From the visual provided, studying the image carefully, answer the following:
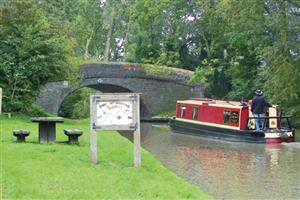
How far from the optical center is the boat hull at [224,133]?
64.3 ft

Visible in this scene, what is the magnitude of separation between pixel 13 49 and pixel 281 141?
983cm

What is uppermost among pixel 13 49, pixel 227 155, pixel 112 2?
pixel 112 2

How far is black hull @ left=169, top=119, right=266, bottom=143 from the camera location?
19.8 m

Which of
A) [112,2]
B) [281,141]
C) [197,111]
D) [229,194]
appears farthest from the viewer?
[112,2]

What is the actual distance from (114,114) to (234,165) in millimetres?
4752

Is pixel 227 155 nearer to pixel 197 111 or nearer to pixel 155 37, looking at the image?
pixel 197 111

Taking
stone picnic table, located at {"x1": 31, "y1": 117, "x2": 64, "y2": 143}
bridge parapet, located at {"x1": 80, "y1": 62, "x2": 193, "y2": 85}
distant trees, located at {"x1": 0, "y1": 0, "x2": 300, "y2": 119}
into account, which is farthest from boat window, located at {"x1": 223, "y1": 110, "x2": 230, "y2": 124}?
bridge parapet, located at {"x1": 80, "y1": 62, "x2": 193, "y2": 85}

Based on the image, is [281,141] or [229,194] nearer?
[229,194]

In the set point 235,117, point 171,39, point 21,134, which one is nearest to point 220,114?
point 235,117

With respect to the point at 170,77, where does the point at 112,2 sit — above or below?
above

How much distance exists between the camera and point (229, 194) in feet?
30.9

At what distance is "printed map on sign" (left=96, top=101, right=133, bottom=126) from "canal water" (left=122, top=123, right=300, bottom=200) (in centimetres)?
179

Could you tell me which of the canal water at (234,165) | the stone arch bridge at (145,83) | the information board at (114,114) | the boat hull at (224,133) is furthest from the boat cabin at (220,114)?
the information board at (114,114)

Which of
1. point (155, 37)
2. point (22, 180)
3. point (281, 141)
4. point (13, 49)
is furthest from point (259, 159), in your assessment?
point (155, 37)
